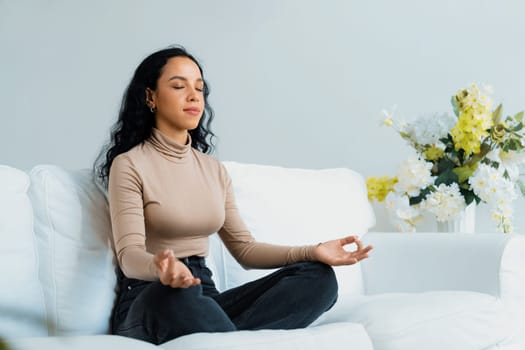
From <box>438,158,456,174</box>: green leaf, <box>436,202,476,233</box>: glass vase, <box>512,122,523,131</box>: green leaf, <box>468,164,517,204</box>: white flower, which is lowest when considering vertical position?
<box>436,202,476,233</box>: glass vase

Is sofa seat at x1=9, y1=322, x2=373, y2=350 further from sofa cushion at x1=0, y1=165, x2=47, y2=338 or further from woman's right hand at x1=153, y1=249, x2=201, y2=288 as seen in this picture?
sofa cushion at x1=0, y1=165, x2=47, y2=338

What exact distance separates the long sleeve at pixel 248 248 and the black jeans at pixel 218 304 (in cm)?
12

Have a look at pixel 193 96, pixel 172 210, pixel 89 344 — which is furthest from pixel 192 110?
pixel 89 344

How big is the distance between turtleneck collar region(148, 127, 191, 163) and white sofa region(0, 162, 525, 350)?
20cm

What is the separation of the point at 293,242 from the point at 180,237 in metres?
0.62

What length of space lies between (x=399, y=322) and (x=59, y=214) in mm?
875

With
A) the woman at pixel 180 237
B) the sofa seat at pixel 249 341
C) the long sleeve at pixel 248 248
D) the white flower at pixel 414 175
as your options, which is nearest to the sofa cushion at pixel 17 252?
the woman at pixel 180 237

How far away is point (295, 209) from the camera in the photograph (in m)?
2.52

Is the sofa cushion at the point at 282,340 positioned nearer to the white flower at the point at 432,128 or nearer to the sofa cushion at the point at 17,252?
the sofa cushion at the point at 17,252

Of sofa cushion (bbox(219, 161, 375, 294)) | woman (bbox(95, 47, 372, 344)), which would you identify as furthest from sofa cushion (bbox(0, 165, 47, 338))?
sofa cushion (bbox(219, 161, 375, 294))

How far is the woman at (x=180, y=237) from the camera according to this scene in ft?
5.18

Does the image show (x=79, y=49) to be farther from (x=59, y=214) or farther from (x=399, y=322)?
(x=399, y=322)

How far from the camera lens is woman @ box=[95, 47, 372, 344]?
1578 millimetres

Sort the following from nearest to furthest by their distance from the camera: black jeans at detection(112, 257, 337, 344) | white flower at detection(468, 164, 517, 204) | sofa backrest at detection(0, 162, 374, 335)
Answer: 1. black jeans at detection(112, 257, 337, 344)
2. sofa backrest at detection(0, 162, 374, 335)
3. white flower at detection(468, 164, 517, 204)
